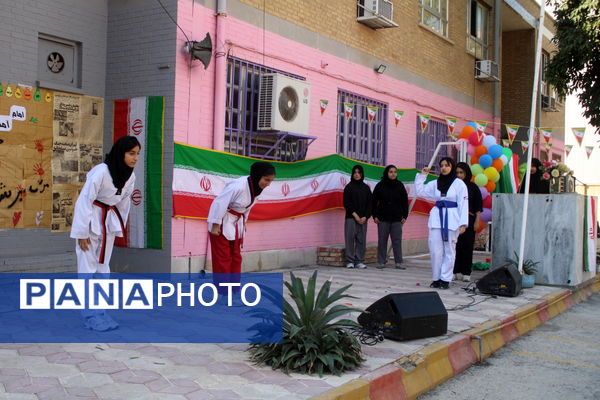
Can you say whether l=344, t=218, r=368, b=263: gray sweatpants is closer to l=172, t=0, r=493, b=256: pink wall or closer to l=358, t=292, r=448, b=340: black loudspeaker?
l=172, t=0, r=493, b=256: pink wall

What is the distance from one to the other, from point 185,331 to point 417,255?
10280mm

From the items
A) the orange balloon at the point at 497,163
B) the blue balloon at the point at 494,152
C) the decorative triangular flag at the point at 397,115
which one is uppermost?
the decorative triangular flag at the point at 397,115

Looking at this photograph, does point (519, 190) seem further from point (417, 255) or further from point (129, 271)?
point (129, 271)

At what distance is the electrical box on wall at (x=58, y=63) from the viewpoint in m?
8.49

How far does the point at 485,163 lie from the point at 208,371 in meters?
9.82

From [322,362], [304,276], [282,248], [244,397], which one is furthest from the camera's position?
[282,248]

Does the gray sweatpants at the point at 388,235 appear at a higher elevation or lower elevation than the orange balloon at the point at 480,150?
lower

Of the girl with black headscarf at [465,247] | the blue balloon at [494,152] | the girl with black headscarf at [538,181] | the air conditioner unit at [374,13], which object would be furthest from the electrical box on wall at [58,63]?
the girl with black headscarf at [538,181]

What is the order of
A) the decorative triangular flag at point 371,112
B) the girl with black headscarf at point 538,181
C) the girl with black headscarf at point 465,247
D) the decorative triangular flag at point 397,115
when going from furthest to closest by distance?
the decorative triangular flag at point 397,115 < the girl with black headscarf at point 538,181 < the decorative triangular flag at point 371,112 < the girl with black headscarf at point 465,247

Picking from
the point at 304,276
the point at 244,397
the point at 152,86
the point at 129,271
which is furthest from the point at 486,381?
the point at 152,86

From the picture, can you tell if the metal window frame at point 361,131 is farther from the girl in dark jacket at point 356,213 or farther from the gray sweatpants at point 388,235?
the gray sweatpants at point 388,235

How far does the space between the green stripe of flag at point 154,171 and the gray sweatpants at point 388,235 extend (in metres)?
4.72

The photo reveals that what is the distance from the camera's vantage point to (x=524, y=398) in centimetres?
499

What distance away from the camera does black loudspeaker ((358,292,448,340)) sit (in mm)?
5809
